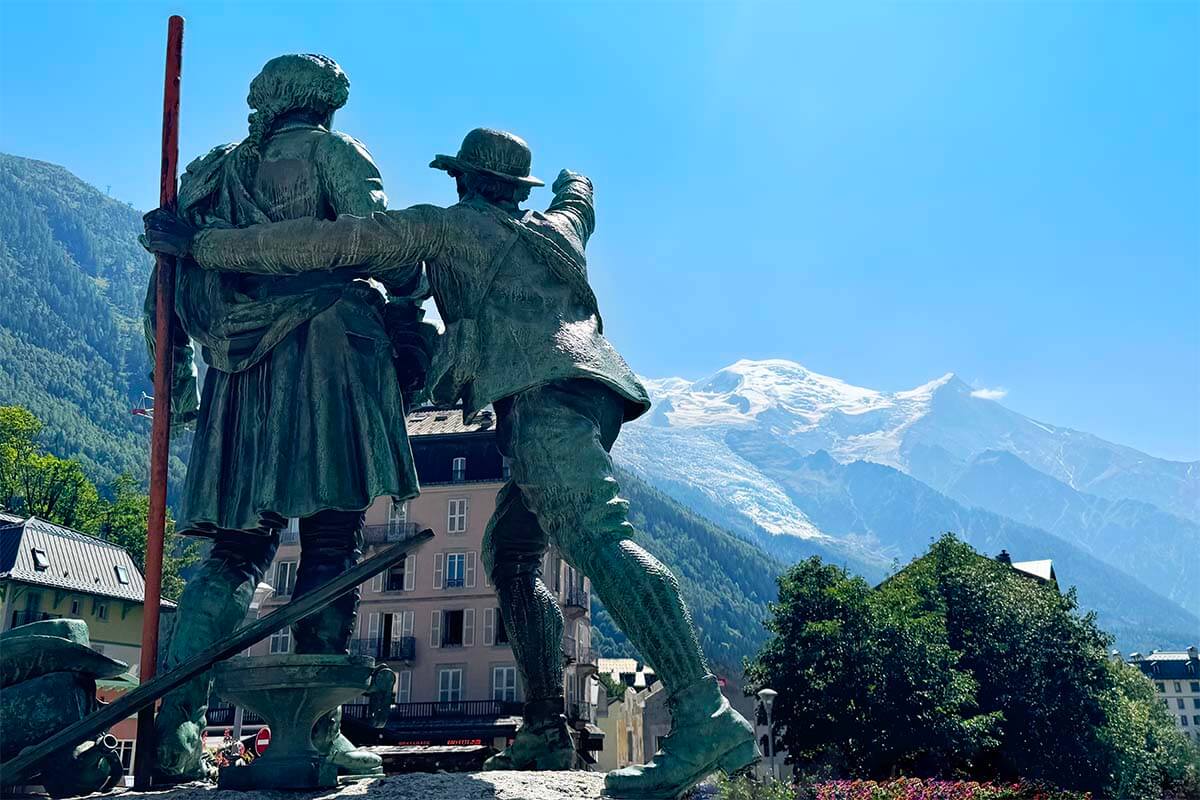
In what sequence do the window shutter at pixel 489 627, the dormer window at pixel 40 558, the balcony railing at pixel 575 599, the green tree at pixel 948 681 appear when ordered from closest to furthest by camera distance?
the dormer window at pixel 40 558 → the green tree at pixel 948 681 → the balcony railing at pixel 575 599 → the window shutter at pixel 489 627

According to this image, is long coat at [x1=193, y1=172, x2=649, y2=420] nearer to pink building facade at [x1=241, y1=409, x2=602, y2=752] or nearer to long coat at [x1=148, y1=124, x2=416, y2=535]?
long coat at [x1=148, y1=124, x2=416, y2=535]

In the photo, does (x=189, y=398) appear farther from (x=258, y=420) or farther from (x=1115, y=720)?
(x=1115, y=720)

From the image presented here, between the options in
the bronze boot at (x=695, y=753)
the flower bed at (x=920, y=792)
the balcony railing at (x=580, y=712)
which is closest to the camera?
the bronze boot at (x=695, y=753)

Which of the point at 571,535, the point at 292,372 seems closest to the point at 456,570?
the point at 292,372

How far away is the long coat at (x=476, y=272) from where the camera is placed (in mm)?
4578

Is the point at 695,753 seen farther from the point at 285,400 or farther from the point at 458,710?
the point at 458,710

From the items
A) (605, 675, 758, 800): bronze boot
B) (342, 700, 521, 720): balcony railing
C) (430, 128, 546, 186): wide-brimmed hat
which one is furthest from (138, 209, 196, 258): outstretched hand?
(342, 700, 521, 720): balcony railing

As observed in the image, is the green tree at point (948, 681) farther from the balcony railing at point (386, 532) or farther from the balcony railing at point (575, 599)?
the balcony railing at point (386, 532)

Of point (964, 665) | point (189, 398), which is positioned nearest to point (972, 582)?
point (964, 665)

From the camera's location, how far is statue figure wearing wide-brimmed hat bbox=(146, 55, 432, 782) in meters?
4.70

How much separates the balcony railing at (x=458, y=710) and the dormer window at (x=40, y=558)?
1484cm

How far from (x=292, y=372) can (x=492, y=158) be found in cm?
132

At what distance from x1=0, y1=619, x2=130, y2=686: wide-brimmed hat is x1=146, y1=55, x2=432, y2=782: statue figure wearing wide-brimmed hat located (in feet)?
1.19

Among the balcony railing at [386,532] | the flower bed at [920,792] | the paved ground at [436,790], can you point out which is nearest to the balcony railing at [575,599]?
the balcony railing at [386,532]
